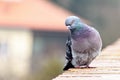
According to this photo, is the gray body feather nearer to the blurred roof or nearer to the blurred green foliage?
the blurred roof

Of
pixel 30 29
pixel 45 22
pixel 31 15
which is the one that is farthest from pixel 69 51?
pixel 31 15

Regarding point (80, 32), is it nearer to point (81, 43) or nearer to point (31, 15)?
point (81, 43)

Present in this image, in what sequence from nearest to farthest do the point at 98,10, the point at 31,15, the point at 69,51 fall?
the point at 69,51, the point at 31,15, the point at 98,10

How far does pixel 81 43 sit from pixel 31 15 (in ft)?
129

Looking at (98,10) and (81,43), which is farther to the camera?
(98,10)

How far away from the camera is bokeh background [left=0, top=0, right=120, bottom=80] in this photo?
3631 cm

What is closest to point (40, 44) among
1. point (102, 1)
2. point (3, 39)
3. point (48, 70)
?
point (3, 39)

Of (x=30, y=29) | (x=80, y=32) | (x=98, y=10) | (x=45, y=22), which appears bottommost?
(x=80, y=32)

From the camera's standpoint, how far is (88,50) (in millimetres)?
5590

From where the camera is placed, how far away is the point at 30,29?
3891 centimetres

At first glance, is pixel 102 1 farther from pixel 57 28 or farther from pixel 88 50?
pixel 88 50

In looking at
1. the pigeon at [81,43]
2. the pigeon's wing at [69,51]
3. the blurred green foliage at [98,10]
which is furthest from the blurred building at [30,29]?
the pigeon at [81,43]

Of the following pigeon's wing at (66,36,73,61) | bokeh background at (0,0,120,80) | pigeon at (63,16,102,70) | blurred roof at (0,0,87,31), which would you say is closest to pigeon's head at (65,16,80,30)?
pigeon at (63,16,102,70)

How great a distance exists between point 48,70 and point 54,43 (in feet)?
84.5
